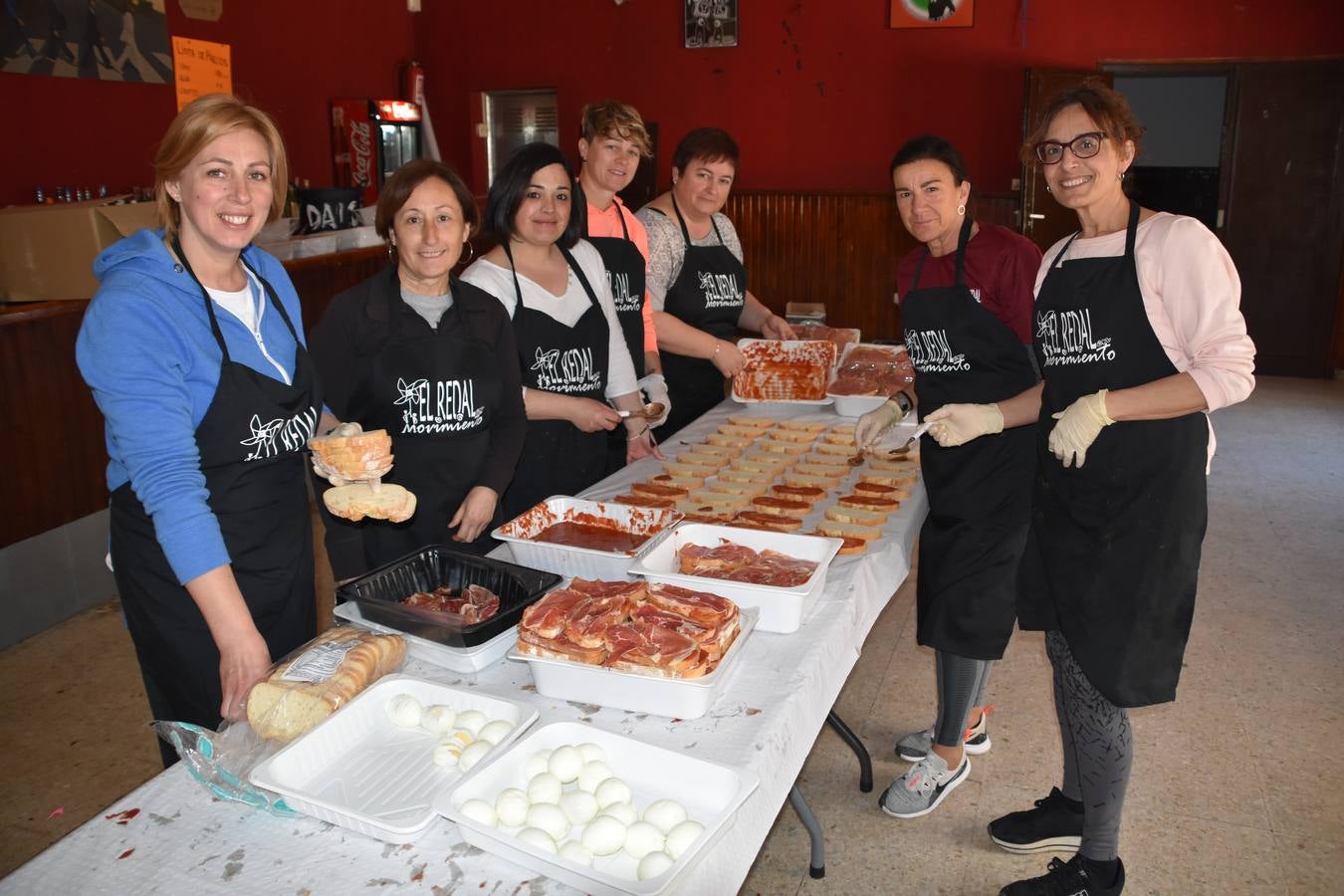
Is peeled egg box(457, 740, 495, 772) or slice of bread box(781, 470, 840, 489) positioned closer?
peeled egg box(457, 740, 495, 772)

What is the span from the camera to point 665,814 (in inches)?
53.9

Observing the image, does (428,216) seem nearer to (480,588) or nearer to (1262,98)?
(480,588)

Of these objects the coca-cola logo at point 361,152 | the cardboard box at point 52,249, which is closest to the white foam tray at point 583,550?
the cardboard box at point 52,249

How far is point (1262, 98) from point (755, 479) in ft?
23.4

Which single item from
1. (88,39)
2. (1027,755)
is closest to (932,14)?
(88,39)

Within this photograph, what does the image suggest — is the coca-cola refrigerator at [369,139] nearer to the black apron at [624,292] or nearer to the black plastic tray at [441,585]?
the black apron at [624,292]

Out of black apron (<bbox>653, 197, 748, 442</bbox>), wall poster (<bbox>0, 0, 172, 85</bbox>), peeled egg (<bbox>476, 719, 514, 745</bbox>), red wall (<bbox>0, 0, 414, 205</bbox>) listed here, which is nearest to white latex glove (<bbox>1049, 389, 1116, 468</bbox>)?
peeled egg (<bbox>476, 719, 514, 745</bbox>)

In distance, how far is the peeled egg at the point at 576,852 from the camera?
1.33 m

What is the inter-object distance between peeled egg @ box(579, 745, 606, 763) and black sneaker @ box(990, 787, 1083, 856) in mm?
1600

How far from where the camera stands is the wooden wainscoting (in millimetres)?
8734

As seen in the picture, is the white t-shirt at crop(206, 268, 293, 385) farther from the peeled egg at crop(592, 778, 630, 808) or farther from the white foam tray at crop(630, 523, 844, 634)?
the peeled egg at crop(592, 778, 630, 808)

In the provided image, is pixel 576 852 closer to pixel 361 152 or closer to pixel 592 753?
pixel 592 753

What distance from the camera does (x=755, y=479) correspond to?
294cm

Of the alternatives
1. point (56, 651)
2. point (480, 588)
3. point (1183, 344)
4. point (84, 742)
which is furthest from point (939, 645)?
point (56, 651)
